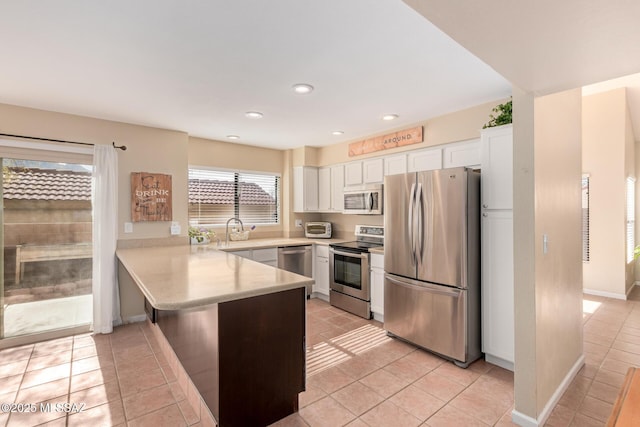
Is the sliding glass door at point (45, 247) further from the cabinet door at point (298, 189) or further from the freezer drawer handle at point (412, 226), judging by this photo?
the freezer drawer handle at point (412, 226)

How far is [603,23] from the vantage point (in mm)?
1151

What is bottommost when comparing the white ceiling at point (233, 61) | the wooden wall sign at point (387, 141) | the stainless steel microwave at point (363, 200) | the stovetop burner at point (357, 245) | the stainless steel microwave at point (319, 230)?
the stovetop burner at point (357, 245)

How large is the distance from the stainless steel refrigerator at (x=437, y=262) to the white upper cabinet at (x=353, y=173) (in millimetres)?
1258

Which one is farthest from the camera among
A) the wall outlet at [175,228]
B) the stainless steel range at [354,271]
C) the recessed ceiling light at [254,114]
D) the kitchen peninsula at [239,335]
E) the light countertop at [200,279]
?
the wall outlet at [175,228]

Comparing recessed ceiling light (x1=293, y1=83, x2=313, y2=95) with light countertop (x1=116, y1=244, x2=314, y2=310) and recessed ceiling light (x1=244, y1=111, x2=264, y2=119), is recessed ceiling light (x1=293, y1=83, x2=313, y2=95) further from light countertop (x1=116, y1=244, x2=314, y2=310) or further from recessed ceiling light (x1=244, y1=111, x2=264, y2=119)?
light countertop (x1=116, y1=244, x2=314, y2=310)

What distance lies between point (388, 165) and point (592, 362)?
2.84 meters

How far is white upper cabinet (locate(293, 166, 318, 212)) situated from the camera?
515 centimetres

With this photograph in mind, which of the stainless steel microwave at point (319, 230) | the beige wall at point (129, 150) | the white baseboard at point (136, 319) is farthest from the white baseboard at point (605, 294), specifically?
the white baseboard at point (136, 319)

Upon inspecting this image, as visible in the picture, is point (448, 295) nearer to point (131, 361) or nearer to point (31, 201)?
point (131, 361)

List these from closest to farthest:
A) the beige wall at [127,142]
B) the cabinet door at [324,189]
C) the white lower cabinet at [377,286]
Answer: the beige wall at [127,142] < the white lower cabinet at [377,286] < the cabinet door at [324,189]

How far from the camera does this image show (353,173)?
15.2 feet

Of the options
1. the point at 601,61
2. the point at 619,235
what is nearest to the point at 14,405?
the point at 601,61

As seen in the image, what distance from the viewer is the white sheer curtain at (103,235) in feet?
11.5

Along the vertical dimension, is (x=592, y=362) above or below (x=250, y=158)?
below
